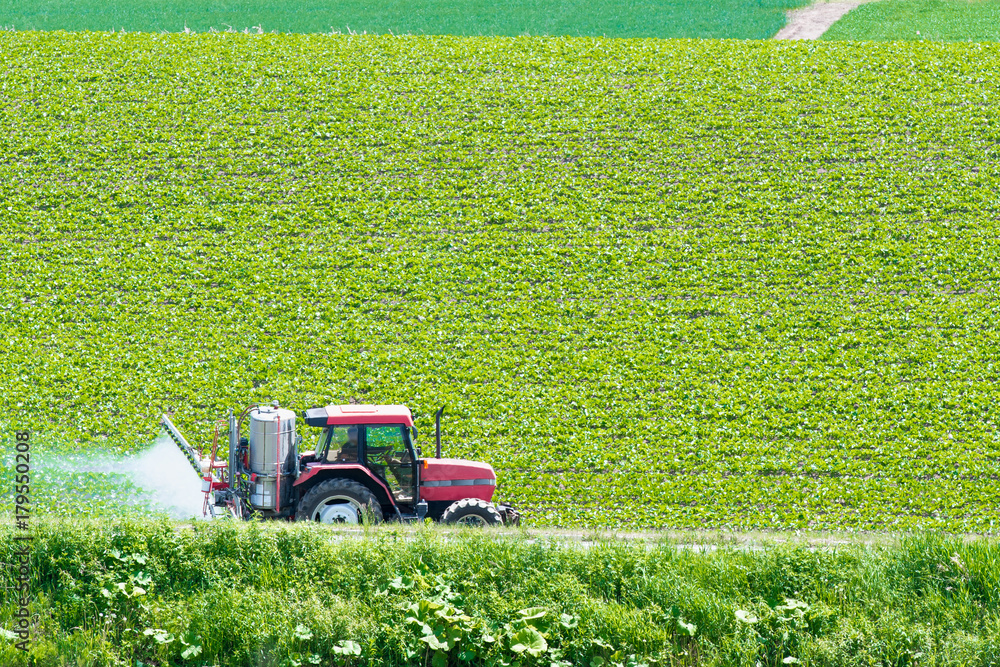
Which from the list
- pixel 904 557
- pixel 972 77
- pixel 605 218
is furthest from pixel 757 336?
pixel 972 77

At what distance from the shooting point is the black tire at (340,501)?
14273 millimetres

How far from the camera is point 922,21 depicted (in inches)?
1594

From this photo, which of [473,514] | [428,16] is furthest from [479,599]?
[428,16]

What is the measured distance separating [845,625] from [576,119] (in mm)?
21269

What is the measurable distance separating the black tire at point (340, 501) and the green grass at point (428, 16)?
2952 cm

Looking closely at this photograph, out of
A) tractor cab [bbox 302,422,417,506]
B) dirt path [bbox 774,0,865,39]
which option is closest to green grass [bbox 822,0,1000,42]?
dirt path [bbox 774,0,865,39]

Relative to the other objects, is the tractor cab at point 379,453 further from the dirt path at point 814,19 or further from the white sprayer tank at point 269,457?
the dirt path at point 814,19

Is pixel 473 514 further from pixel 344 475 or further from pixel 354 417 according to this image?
pixel 354 417

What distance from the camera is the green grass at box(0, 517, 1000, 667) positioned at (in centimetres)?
1130

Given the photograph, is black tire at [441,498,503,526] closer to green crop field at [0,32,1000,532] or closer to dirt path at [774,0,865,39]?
green crop field at [0,32,1000,532]

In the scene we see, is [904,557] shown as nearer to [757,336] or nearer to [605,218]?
[757,336]

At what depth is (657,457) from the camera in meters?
18.3

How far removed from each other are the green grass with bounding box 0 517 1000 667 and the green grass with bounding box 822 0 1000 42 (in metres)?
31.5

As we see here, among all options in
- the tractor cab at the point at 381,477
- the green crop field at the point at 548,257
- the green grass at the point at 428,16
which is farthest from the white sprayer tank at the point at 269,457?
the green grass at the point at 428,16
